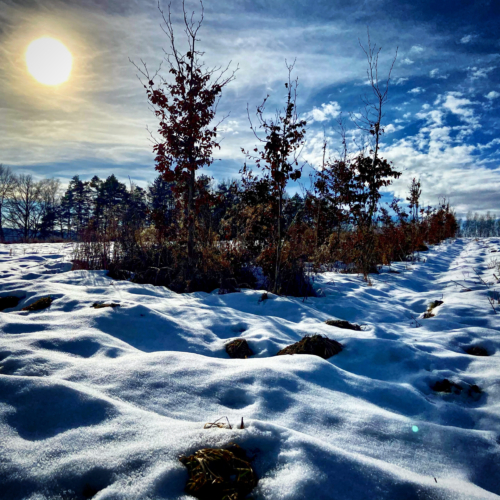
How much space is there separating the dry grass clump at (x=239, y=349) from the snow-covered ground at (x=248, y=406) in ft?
0.21

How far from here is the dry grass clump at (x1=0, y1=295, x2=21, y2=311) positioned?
3399 millimetres

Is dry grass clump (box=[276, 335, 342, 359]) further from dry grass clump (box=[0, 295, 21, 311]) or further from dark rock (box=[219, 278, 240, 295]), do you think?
dry grass clump (box=[0, 295, 21, 311])

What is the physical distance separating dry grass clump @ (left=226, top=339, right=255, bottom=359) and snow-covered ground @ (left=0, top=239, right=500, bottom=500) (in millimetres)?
63

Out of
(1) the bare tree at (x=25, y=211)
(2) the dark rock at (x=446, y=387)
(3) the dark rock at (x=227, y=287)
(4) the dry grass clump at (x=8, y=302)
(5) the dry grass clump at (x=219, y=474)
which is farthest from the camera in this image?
(1) the bare tree at (x=25, y=211)

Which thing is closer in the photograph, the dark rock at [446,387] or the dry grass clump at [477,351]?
the dark rock at [446,387]

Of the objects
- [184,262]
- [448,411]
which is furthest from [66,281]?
[448,411]

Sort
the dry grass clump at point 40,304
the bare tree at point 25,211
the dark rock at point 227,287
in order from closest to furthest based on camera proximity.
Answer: the dry grass clump at point 40,304, the dark rock at point 227,287, the bare tree at point 25,211

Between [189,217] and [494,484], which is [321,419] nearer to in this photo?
[494,484]

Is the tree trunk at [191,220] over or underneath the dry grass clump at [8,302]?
over

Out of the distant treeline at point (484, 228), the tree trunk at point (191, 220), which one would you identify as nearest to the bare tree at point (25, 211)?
the tree trunk at point (191, 220)

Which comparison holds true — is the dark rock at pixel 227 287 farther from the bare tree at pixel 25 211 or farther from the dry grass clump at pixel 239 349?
the bare tree at pixel 25 211

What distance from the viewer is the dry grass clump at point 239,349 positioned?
243 cm

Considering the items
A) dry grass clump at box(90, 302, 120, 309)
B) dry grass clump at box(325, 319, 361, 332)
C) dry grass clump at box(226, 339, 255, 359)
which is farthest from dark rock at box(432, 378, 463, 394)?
dry grass clump at box(90, 302, 120, 309)

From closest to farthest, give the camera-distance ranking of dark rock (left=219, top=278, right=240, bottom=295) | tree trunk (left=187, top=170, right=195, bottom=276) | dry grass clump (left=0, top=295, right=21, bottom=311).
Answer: dry grass clump (left=0, top=295, right=21, bottom=311)
dark rock (left=219, top=278, right=240, bottom=295)
tree trunk (left=187, top=170, right=195, bottom=276)
